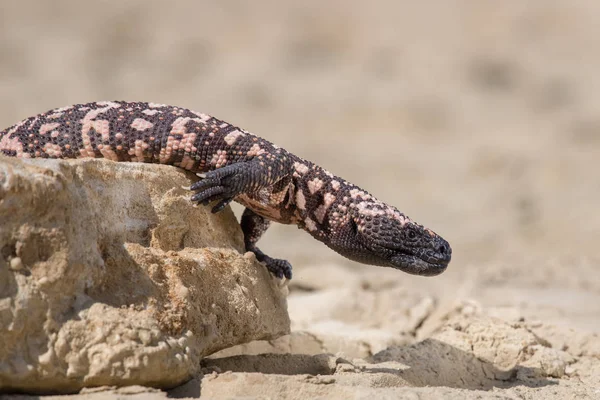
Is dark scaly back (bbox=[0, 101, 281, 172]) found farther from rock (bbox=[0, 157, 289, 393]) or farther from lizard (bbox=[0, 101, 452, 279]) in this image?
rock (bbox=[0, 157, 289, 393])

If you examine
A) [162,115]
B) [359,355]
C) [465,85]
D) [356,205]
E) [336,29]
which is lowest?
[359,355]

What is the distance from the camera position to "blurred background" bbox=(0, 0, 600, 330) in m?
12.0

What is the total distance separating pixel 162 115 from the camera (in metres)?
3.67

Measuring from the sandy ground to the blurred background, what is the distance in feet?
0.13

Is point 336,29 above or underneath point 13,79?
above

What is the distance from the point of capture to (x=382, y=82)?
590 inches

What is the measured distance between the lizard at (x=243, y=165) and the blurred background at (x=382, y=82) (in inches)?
230

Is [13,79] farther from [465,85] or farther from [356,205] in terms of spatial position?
[356,205]

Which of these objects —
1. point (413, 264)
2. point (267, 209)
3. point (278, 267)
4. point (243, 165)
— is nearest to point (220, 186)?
point (243, 165)

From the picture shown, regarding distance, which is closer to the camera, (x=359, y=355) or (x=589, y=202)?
(x=359, y=355)

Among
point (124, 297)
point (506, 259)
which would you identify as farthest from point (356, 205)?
point (506, 259)

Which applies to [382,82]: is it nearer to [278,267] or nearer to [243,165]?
[278,267]

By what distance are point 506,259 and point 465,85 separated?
304 inches

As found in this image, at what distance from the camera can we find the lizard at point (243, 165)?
11.6ft
